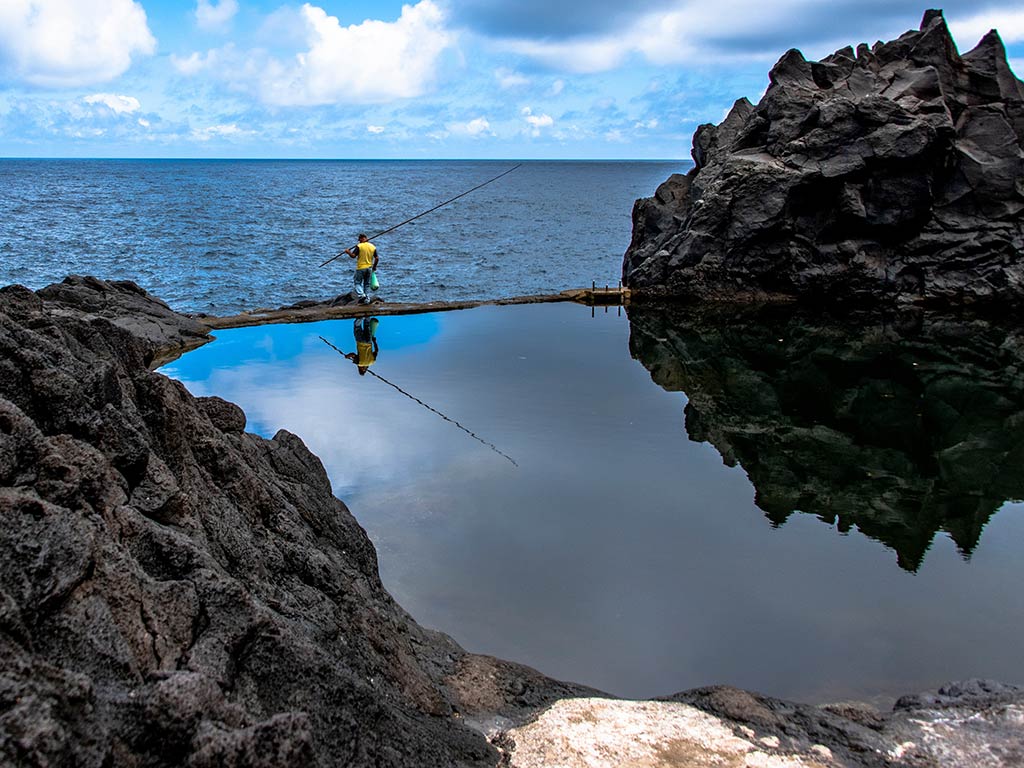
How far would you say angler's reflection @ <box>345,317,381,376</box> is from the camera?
28859 millimetres

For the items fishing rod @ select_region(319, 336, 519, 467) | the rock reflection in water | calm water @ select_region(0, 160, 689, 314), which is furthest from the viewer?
calm water @ select_region(0, 160, 689, 314)

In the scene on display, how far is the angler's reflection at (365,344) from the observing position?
28.9 m

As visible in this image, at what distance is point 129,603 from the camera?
6.33 metres

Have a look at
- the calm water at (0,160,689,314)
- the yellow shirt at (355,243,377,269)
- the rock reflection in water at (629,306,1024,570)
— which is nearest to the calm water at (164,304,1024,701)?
the rock reflection in water at (629,306,1024,570)

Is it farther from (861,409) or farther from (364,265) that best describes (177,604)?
(364,265)

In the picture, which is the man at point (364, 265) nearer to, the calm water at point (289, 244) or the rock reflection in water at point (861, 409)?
the calm water at point (289, 244)

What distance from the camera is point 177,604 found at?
22.1 ft

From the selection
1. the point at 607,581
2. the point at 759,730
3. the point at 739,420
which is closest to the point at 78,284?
the point at 739,420

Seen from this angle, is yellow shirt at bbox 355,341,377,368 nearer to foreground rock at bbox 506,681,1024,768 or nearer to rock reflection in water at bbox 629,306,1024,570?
rock reflection in water at bbox 629,306,1024,570

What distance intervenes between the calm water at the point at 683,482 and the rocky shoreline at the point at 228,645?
180 centimetres

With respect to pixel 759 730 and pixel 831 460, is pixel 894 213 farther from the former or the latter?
pixel 759 730

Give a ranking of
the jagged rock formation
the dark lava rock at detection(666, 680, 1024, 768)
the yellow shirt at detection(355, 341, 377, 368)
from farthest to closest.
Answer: the jagged rock formation → the yellow shirt at detection(355, 341, 377, 368) → the dark lava rock at detection(666, 680, 1024, 768)

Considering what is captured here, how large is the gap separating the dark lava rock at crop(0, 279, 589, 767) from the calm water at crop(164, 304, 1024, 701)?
2830 mm

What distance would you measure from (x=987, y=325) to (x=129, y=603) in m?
37.2
